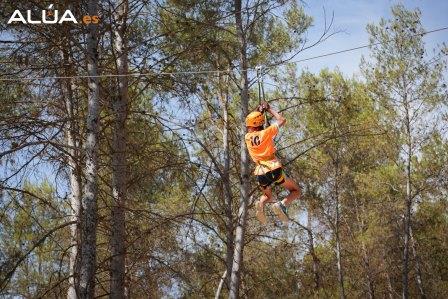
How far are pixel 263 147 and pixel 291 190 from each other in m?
0.87

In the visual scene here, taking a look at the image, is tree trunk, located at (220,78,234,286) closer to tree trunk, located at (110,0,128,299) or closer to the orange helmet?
tree trunk, located at (110,0,128,299)

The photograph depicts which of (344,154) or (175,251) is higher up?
(344,154)

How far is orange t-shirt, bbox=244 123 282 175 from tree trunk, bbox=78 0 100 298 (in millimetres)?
1795

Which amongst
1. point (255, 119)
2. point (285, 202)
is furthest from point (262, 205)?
point (255, 119)

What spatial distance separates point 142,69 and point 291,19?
133 inches

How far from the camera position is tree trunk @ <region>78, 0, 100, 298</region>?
5.25m

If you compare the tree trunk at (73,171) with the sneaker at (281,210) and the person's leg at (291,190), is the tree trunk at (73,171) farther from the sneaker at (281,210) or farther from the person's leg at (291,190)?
the person's leg at (291,190)

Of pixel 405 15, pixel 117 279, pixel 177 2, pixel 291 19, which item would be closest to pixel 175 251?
pixel 117 279

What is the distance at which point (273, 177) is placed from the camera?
5.69 m

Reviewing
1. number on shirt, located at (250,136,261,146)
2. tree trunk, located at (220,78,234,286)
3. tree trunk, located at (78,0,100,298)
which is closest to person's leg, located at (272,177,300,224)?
number on shirt, located at (250,136,261,146)

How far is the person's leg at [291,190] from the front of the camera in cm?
595

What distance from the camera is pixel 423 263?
71.3 feet

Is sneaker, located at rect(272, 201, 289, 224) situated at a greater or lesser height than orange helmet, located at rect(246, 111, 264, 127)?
lesser

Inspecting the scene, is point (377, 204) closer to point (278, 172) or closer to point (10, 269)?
point (278, 172)
